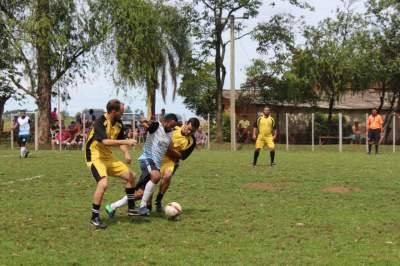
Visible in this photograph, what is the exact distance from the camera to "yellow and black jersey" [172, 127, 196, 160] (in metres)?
10.1

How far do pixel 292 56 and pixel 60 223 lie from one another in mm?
38447

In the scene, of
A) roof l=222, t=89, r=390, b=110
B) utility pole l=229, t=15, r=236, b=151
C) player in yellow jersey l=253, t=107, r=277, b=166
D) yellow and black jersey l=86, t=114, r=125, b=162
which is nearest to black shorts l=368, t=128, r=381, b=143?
utility pole l=229, t=15, r=236, b=151

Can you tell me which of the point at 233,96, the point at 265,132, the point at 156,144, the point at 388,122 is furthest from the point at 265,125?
the point at 388,122

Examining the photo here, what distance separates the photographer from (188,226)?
29.3 feet

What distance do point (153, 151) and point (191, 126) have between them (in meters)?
0.69

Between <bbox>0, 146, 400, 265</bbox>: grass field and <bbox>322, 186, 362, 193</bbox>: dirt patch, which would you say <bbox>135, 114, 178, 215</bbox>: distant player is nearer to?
<bbox>0, 146, 400, 265</bbox>: grass field

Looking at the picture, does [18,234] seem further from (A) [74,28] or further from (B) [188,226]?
(A) [74,28]

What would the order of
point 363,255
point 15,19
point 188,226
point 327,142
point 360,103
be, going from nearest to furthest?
point 363,255 < point 188,226 < point 15,19 < point 327,142 < point 360,103

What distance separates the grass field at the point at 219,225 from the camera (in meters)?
6.95

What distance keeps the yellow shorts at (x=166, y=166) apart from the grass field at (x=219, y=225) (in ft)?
2.38

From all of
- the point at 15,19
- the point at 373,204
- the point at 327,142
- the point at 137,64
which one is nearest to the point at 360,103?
the point at 327,142

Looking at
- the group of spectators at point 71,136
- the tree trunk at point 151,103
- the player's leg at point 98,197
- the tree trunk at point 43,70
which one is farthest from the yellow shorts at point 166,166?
the tree trunk at point 151,103

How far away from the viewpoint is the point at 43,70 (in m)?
36.6

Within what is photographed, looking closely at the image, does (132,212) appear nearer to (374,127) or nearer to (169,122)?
(169,122)
